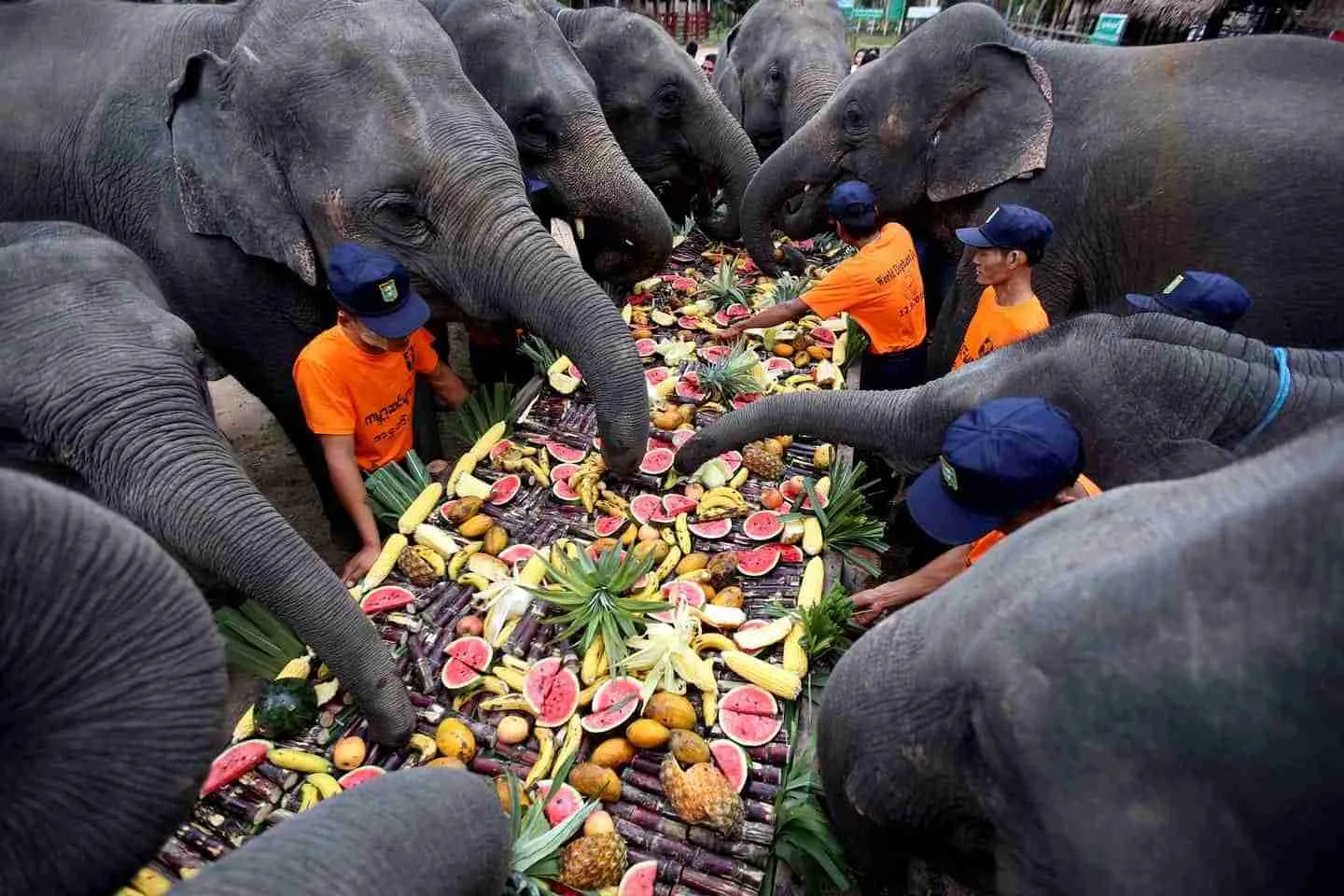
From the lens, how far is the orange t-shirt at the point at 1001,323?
4188 mm

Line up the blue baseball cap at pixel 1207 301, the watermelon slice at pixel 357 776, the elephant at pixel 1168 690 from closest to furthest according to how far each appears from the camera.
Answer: the elephant at pixel 1168 690, the watermelon slice at pixel 357 776, the blue baseball cap at pixel 1207 301

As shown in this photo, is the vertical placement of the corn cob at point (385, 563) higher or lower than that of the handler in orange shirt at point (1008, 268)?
lower

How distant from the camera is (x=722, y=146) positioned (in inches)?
283

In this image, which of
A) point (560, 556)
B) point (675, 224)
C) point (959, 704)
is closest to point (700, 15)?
point (675, 224)

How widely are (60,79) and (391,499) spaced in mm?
3311

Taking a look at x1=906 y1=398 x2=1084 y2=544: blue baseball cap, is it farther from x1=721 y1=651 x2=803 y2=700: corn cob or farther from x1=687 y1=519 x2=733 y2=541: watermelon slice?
x1=687 y1=519 x2=733 y2=541: watermelon slice

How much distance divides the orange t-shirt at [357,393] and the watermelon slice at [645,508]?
4.73 feet

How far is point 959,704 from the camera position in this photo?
1548mm

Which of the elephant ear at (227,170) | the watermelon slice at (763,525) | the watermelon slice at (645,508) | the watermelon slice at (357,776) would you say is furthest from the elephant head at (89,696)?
the elephant ear at (227,170)

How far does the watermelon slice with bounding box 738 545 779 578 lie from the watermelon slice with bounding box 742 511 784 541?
82 millimetres

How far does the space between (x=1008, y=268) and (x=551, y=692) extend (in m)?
3.34

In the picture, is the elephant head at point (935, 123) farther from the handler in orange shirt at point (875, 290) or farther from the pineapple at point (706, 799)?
the pineapple at point (706, 799)

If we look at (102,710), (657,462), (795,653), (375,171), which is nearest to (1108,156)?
(657,462)

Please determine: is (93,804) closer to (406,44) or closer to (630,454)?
(630,454)
